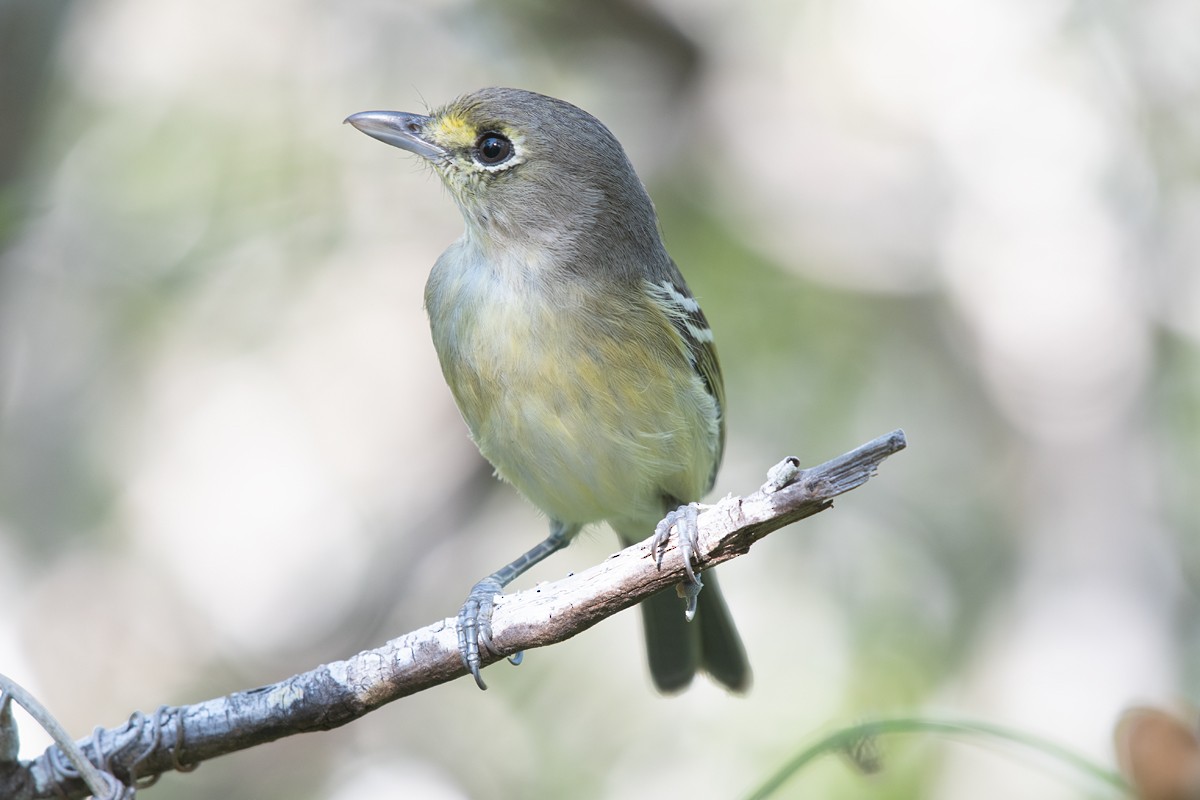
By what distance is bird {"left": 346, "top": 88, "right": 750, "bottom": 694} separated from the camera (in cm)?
331

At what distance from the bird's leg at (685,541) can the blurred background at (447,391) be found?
228 centimetres

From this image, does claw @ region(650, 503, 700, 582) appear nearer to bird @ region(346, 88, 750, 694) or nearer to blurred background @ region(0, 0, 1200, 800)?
Result: bird @ region(346, 88, 750, 694)

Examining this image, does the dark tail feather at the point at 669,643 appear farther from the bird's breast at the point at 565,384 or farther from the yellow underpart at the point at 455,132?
the yellow underpart at the point at 455,132

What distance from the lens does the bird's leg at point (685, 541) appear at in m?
2.29

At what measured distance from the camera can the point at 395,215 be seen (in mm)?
5871

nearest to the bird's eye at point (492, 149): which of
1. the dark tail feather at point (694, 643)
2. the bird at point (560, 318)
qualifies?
the bird at point (560, 318)

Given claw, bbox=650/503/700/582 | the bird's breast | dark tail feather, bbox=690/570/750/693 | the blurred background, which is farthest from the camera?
the blurred background

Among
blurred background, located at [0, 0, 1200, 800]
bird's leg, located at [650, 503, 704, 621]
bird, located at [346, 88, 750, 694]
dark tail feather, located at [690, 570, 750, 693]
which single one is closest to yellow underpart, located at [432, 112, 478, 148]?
bird, located at [346, 88, 750, 694]

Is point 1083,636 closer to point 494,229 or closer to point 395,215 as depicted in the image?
point 494,229

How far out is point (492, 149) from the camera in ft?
11.6

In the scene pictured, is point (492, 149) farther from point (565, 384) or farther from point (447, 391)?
point (447, 391)

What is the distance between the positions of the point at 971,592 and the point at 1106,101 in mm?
2444

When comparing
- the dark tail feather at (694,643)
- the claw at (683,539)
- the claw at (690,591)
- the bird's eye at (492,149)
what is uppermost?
the bird's eye at (492,149)

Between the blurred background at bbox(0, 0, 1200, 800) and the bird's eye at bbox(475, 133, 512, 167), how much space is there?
201 cm
